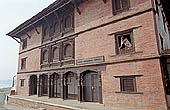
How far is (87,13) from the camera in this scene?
1136 centimetres

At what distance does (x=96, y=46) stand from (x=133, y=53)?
2.95 metres

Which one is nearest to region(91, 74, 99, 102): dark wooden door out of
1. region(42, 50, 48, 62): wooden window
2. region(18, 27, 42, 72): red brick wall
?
region(42, 50, 48, 62): wooden window

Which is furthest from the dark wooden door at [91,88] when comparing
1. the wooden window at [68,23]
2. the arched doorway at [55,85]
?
the wooden window at [68,23]

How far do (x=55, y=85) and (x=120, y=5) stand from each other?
31.2 ft

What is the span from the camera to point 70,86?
39.7 ft

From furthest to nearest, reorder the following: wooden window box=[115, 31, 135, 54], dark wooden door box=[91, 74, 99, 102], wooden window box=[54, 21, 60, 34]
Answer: wooden window box=[54, 21, 60, 34] < dark wooden door box=[91, 74, 99, 102] < wooden window box=[115, 31, 135, 54]

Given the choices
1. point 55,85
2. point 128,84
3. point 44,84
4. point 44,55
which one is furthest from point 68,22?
point 128,84

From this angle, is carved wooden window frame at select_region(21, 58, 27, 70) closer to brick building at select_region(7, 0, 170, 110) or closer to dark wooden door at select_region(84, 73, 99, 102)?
brick building at select_region(7, 0, 170, 110)

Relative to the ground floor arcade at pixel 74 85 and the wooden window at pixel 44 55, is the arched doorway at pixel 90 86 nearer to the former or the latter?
the ground floor arcade at pixel 74 85

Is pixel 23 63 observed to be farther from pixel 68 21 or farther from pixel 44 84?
pixel 68 21

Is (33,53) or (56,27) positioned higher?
(56,27)

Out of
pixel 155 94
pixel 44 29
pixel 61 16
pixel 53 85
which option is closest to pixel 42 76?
pixel 53 85

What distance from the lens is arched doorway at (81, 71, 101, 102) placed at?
10.3 metres

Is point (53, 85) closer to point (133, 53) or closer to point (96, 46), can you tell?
point (96, 46)
